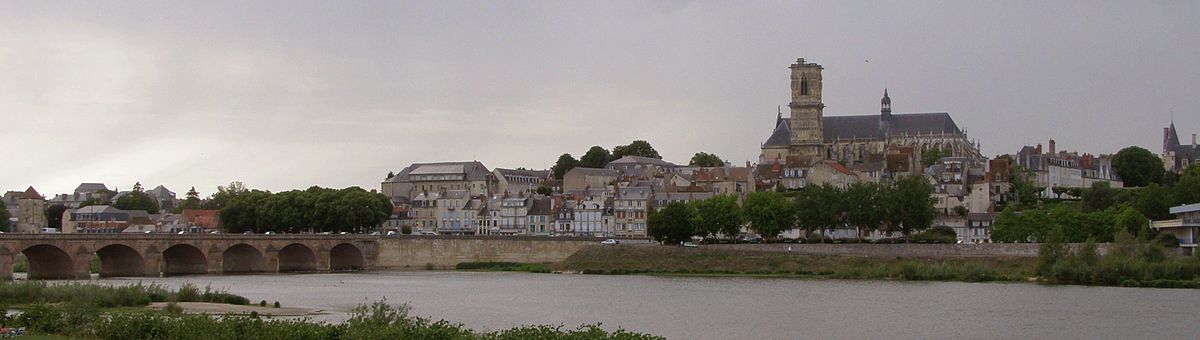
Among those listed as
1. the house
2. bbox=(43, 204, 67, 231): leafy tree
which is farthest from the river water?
bbox=(43, 204, 67, 231): leafy tree

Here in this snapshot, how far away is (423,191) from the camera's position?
13975cm

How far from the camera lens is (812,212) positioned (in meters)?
90.4

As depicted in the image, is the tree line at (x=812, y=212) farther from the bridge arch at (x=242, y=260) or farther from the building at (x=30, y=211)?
the building at (x=30, y=211)

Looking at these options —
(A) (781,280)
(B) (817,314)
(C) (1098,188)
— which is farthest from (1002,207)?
(B) (817,314)

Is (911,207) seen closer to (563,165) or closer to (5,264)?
(5,264)

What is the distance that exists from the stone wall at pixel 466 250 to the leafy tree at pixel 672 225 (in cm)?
425

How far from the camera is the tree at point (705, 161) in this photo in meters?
155

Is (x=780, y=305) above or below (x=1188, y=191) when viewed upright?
below

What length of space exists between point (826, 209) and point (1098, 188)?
71.3 ft

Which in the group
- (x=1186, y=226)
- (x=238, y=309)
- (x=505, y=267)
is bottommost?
(x=238, y=309)

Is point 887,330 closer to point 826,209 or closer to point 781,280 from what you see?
point 781,280

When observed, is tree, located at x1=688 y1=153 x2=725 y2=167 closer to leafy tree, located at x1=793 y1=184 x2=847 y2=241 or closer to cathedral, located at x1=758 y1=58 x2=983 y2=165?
cathedral, located at x1=758 y1=58 x2=983 y2=165

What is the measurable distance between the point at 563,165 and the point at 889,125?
32.2 meters

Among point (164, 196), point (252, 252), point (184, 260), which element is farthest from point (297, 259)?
point (164, 196)
